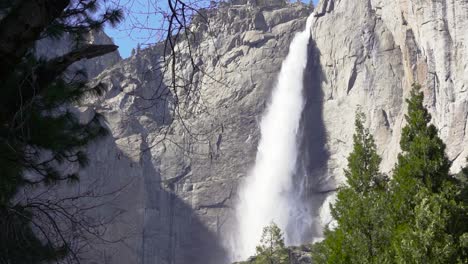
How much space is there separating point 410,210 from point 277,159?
156ft

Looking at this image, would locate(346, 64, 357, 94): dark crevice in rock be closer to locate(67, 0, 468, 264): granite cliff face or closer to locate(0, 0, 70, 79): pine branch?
locate(67, 0, 468, 264): granite cliff face

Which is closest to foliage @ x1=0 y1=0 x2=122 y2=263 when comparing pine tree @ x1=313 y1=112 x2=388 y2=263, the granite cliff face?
pine tree @ x1=313 y1=112 x2=388 y2=263

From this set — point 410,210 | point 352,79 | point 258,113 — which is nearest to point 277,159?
point 258,113

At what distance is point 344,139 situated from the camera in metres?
58.0

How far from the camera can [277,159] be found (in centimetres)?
6278

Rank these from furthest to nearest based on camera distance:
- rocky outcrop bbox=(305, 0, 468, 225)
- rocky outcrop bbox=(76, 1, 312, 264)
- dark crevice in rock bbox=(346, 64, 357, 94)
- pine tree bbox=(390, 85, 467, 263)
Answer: rocky outcrop bbox=(76, 1, 312, 264), dark crevice in rock bbox=(346, 64, 357, 94), rocky outcrop bbox=(305, 0, 468, 225), pine tree bbox=(390, 85, 467, 263)

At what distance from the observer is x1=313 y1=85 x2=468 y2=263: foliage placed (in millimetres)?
13602

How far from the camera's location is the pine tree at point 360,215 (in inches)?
664

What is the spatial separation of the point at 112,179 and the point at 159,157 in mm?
6323

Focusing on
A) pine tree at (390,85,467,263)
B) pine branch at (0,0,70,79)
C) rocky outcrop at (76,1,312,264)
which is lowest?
pine branch at (0,0,70,79)

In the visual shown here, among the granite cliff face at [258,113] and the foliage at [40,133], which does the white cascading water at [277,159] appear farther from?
the foliage at [40,133]

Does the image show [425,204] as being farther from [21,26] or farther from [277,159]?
[277,159]

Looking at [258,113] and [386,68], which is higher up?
[258,113]

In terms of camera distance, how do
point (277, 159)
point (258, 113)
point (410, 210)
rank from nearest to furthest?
point (410, 210), point (277, 159), point (258, 113)
